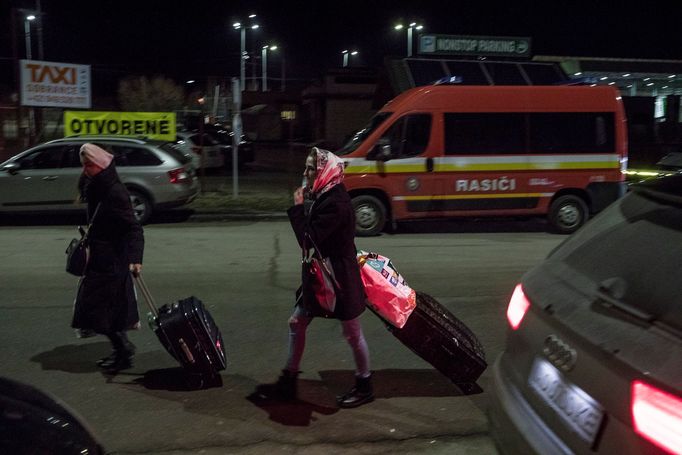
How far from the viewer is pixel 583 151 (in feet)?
39.8

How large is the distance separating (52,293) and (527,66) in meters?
11.8

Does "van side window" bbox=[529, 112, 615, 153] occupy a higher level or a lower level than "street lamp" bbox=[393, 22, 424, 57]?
lower

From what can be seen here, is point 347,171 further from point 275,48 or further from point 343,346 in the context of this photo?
point 275,48

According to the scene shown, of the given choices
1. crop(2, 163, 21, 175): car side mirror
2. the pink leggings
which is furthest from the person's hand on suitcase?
crop(2, 163, 21, 175): car side mirror

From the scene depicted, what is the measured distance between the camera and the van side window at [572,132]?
12016 millimetres

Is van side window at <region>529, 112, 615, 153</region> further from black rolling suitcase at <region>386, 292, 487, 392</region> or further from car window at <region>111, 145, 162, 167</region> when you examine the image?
black rolling suitcase at <region>386, 292, 487, 392</region>

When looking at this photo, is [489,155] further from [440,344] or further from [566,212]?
[440,344]

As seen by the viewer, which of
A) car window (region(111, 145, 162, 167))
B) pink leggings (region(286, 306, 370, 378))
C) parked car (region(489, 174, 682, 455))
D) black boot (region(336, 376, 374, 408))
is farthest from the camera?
car window (region(111, 145, 162, 167))

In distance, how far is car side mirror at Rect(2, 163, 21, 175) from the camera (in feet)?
41.9

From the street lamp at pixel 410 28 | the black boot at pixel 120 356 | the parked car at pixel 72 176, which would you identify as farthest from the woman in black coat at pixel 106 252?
the street lamp at pixel 410 28

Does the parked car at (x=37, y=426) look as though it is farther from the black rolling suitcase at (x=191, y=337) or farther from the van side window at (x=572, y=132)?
the van side window at (x=572, y=132)

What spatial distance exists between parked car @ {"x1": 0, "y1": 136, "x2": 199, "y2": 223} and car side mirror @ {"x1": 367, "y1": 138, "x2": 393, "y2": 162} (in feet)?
12.5

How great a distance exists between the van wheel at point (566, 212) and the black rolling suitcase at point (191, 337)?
871cm

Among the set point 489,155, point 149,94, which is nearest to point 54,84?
point 489,155
